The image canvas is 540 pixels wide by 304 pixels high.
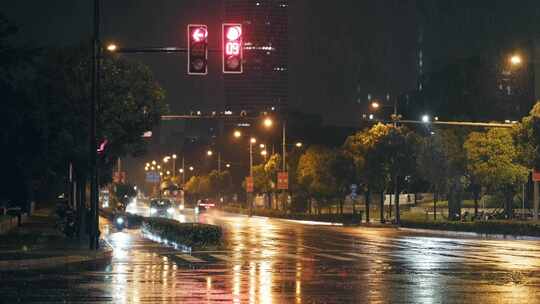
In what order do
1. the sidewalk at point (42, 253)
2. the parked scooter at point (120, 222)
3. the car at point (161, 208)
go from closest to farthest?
the sidewalk at point (42, 253) → the parked scooter at point (120, 222) → the car at point (161, 208)

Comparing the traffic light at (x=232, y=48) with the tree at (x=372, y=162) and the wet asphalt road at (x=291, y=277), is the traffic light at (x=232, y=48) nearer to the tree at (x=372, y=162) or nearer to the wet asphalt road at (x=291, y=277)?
the wet asphalt road at (x=291, y=277)

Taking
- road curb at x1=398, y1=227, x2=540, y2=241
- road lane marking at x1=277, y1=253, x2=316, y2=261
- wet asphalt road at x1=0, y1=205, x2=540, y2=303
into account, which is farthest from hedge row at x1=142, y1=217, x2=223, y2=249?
road curb at x1=398, y1=227, x2=540, y2=241

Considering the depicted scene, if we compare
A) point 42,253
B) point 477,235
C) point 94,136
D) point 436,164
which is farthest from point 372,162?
point 42,253

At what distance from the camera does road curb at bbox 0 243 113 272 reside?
25.2 metres

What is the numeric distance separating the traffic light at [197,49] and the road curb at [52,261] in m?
6.96

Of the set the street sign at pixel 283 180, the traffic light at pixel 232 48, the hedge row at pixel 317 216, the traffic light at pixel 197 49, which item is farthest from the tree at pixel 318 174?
the traffic light at pixel 232 48

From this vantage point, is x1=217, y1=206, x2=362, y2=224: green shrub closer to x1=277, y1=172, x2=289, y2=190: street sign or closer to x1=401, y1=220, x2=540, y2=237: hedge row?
x1=277, y1=172, x2=289, y2=190: street sign

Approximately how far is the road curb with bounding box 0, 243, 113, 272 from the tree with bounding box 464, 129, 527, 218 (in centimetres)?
3480

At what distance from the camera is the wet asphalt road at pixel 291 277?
1775 centimetres

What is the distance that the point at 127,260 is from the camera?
28656mm

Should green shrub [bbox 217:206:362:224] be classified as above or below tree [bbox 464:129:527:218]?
below

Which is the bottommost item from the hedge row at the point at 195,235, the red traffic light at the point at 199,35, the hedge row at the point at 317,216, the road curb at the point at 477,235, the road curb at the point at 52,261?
the road curb at the point at 477,235

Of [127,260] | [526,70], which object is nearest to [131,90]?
[127,260]

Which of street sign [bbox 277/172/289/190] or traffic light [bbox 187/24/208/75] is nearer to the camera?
traffic light [bbox 187/24/208/75]
